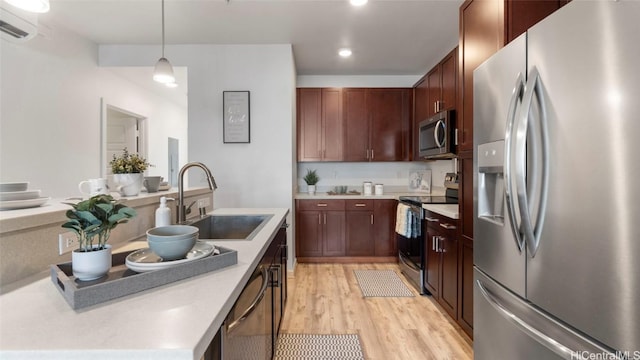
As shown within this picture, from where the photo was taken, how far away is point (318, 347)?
205 cm

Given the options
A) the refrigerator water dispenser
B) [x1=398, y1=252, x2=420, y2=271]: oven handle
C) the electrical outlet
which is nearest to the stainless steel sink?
the electrical outlet

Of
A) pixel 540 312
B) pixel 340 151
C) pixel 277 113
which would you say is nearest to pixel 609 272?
pixel 540 312

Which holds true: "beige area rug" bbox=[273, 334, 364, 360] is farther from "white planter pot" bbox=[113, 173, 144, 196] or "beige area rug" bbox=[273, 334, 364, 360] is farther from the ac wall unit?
the ac wall unit

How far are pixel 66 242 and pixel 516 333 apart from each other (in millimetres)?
1679

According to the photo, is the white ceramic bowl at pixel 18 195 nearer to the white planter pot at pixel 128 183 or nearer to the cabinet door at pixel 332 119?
the white planter pot at pixel 128 183

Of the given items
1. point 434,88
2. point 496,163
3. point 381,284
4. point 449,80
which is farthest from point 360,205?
point 496,163

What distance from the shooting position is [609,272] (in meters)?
0.79

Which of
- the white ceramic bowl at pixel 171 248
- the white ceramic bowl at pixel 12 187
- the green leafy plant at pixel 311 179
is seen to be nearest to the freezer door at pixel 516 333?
the white ceramic bowl at pixel 171 248

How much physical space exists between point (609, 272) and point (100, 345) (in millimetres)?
1215

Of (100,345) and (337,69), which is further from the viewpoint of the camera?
(337,69)

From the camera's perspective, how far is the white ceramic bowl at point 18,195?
0.98m

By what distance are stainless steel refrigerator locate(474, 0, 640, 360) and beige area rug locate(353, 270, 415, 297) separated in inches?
67.0

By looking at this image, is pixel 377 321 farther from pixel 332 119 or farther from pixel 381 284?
pixel 332 119

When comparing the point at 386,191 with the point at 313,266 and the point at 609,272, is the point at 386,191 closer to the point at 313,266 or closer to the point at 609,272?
the point at 313,266
